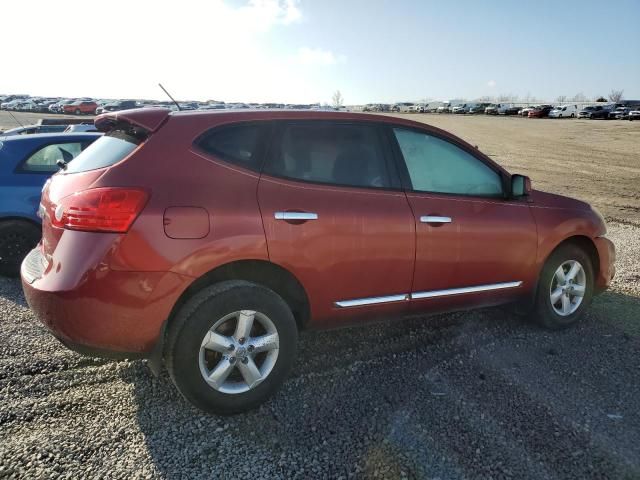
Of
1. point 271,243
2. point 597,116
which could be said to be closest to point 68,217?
point 271,243

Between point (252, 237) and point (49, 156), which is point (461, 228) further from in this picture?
point (49, 156)

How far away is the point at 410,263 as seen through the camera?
3293mm

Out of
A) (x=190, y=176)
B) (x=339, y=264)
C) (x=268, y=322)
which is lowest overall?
(x=268, y=322)

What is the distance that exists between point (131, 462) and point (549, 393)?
252 cm

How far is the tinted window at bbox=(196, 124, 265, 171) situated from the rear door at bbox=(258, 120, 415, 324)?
0.33 ft

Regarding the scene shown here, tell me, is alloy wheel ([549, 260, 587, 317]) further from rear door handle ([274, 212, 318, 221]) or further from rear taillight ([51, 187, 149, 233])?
rear taillight ([51, 187, 149, 233])

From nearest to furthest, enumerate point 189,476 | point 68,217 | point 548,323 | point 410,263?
point 189,476 < point 68,217 < point 410,263 < point 548,323

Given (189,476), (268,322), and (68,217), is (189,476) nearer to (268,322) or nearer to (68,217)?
(268,322)

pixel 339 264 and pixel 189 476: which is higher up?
pixel 339 264

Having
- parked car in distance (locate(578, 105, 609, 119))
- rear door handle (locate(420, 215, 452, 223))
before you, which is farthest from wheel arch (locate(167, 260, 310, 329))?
parked car in distance (locate(578, 105, 609, 119))

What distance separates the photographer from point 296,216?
9.32 ft

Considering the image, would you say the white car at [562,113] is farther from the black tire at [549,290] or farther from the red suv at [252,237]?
the red suv at [252,237]

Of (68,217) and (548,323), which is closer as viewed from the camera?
(68,217)

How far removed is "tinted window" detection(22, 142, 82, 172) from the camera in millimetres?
5195
